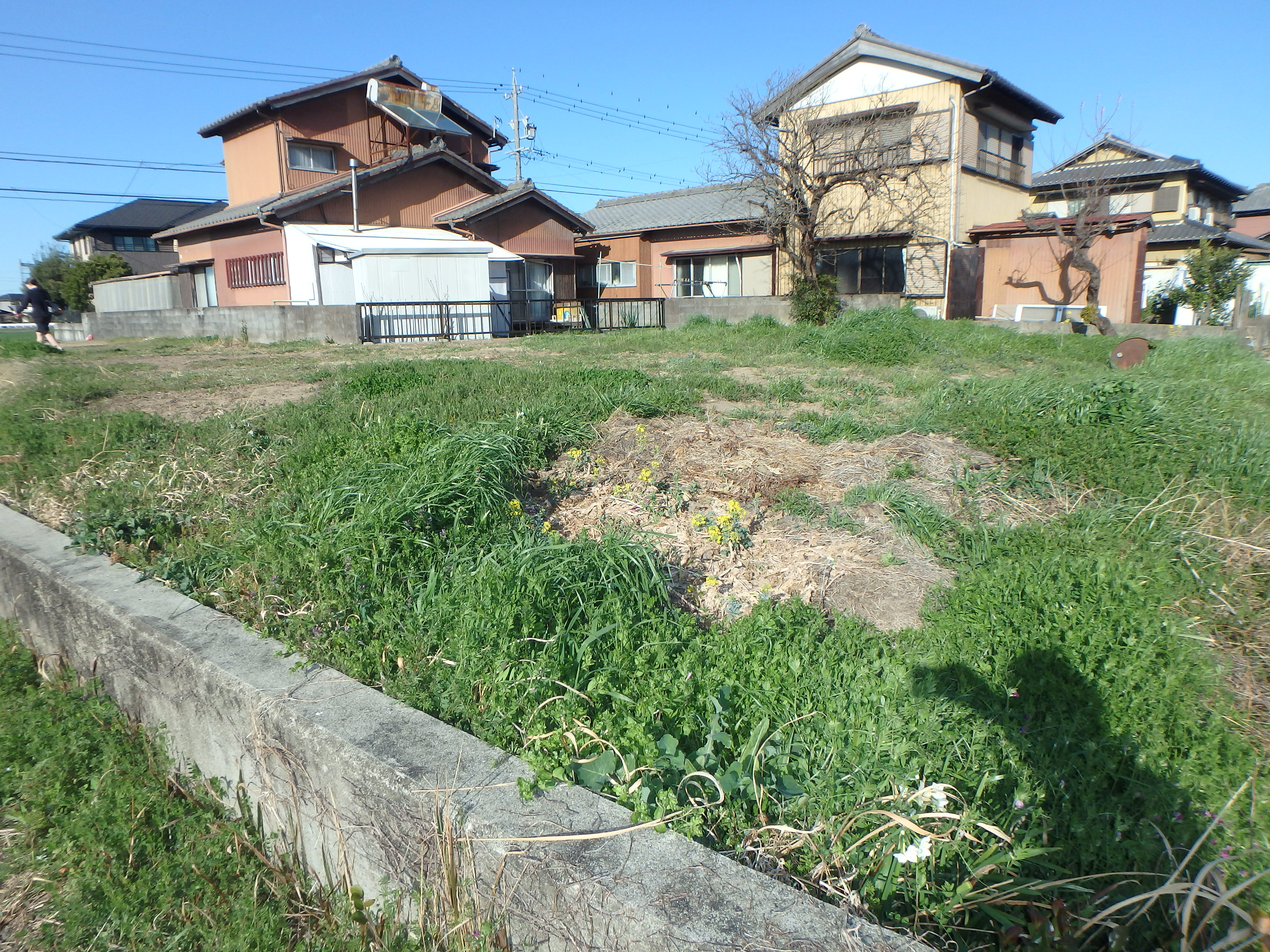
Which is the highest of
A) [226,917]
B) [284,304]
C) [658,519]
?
[284,304]

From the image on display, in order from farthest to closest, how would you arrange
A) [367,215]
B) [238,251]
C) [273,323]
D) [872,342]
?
[238,251] → [367,215] → [273,323] → [872,342]

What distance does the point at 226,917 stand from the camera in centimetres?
205

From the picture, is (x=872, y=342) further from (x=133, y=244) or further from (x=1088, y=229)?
(x=133, y=244)

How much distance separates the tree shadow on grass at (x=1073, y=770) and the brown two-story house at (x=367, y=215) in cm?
1754

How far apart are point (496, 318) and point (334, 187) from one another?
15.8 ft

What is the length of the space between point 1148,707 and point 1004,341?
10.8 m

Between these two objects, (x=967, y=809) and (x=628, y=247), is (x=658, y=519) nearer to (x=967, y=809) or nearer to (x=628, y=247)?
(x=967, y=809)

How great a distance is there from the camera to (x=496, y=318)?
19047mm

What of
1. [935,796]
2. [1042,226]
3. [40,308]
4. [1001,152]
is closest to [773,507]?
[935,796]

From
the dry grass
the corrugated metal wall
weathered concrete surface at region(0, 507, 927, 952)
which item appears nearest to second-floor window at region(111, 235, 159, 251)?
the corrugated metal wall

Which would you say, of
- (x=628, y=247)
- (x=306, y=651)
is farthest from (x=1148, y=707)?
(x=628, y=247)

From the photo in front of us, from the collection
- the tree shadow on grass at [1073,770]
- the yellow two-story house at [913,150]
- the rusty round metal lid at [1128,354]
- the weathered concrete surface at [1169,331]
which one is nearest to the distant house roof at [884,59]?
the yellow two-story house at [913,150]

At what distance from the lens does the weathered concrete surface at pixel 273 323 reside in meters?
15.7

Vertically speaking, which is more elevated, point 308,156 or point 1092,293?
point 308,156
